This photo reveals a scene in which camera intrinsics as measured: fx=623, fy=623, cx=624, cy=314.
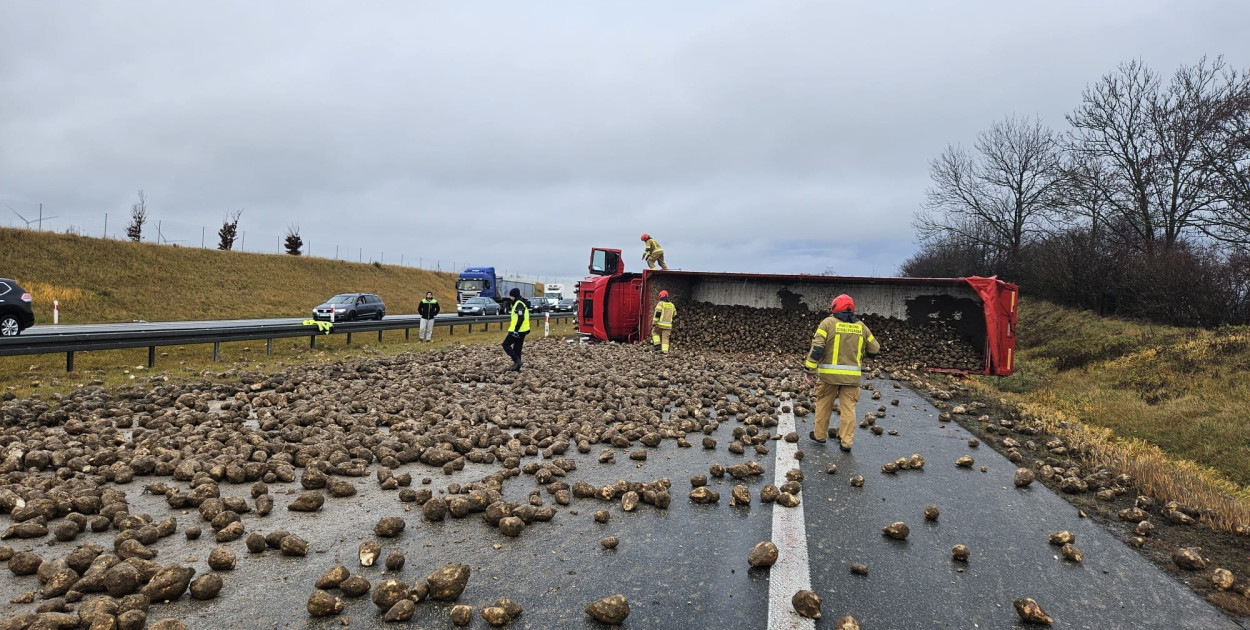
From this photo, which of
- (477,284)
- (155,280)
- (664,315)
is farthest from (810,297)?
(155,280)

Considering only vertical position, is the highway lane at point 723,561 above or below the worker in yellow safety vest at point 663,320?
below

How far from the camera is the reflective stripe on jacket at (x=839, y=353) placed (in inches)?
262

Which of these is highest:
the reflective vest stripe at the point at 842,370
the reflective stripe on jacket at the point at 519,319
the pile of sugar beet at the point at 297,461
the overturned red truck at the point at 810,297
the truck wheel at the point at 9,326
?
the overturned red truck at the point at 810,297

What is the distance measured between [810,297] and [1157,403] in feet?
22.0

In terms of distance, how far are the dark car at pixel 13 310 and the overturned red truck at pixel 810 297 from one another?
47.2ft

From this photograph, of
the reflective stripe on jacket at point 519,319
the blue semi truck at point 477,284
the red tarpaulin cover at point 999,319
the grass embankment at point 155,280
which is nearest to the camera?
the red tarpaulin cover at point 999,319

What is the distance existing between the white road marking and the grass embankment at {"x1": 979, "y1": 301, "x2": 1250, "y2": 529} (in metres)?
2.90

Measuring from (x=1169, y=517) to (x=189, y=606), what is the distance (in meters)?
6.17

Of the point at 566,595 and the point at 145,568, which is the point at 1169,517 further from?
the point at 145,568

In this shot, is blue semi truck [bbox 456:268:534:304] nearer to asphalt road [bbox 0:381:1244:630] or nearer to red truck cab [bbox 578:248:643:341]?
red truck cab [bbox 578:248:643:341]

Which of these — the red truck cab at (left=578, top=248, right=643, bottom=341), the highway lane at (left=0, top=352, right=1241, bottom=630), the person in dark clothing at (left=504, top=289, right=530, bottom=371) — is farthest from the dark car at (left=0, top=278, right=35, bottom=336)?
the highway lane at (left=0, top=352, right=1241, bottom=630)

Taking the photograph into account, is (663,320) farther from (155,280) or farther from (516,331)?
(155,280)

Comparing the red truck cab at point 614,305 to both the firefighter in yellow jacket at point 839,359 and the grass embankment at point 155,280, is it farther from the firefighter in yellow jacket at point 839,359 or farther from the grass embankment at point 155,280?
the grass embankment at point 155,280

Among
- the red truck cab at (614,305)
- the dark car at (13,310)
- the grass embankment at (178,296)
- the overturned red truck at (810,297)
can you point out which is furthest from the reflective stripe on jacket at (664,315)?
the dark car at (13,310)
